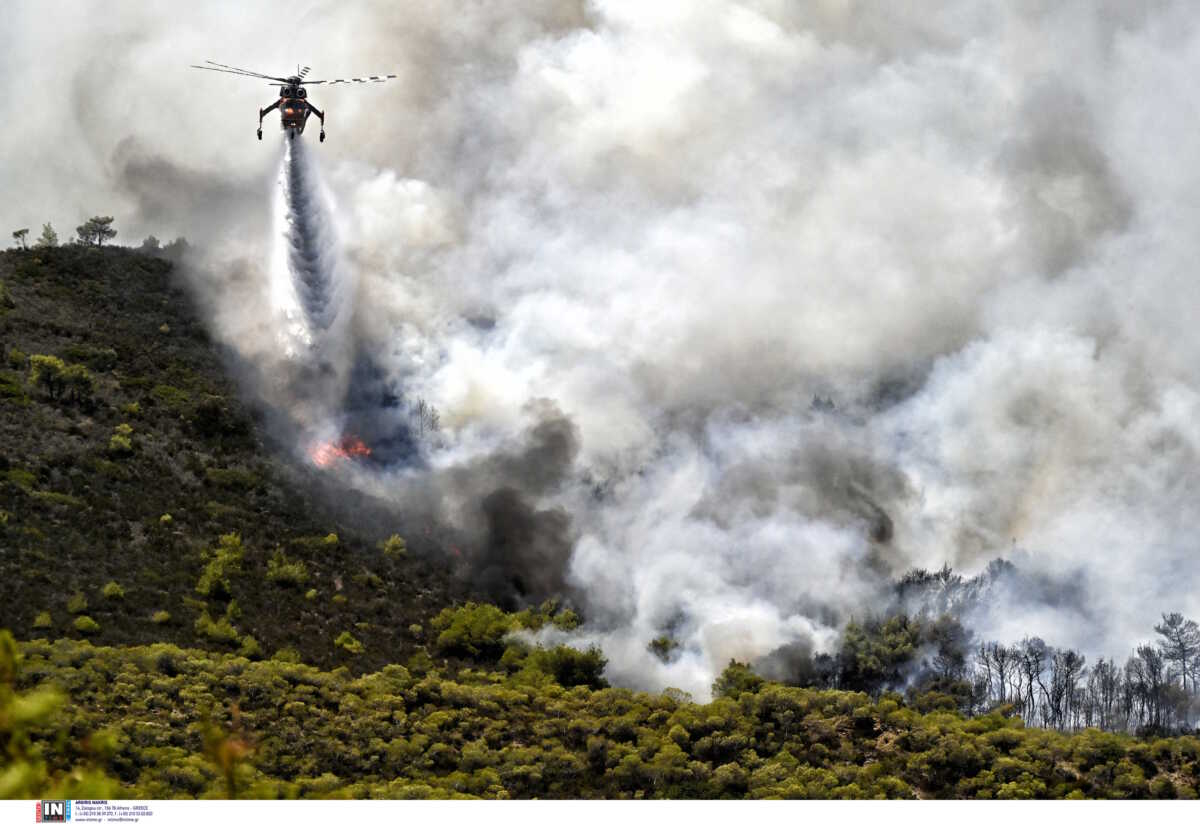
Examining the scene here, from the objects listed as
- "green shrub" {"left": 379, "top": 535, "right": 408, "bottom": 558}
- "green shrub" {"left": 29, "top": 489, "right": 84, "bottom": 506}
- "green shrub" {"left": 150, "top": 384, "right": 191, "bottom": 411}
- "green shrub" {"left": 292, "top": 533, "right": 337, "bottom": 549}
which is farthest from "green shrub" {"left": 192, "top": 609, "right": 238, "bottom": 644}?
"green shrub" {"left": 150, "top": 384, "right": 191, "bottom": 411}

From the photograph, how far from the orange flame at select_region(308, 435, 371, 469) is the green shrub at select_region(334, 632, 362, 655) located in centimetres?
3806

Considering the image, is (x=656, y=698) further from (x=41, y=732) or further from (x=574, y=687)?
(x=41, y=732)

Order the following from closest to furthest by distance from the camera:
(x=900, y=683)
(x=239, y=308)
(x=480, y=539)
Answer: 1. (x=900, y=683)
2. (x=480, y=539)
3. (x=239, y=308)

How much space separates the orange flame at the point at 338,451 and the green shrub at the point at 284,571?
26651mm

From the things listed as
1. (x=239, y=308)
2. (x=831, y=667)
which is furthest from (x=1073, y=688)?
(x=239, y=308)

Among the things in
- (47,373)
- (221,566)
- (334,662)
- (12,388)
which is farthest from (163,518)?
(47,373)

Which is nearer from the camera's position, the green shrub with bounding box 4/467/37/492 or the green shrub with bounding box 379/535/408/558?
the green shrub with bounding box 4/467/37/492

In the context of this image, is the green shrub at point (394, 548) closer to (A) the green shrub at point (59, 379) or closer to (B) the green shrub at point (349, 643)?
(B) the green shrub at point (349, 643)

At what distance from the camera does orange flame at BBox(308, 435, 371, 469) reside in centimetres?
16550

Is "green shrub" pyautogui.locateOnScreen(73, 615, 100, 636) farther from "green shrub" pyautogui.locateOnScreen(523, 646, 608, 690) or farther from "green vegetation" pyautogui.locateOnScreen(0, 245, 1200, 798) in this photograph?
"green shrub" pyautogui.locateOnScreen(523, 646, 608, 690)

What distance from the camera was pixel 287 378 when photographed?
583 feet

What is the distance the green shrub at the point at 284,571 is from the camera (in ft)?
444

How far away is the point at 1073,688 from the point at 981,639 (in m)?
18.7

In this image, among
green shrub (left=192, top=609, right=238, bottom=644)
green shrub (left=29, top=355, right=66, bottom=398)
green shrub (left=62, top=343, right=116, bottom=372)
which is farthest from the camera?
green shrub (left=62, top=343, right=116, bottom=372)
